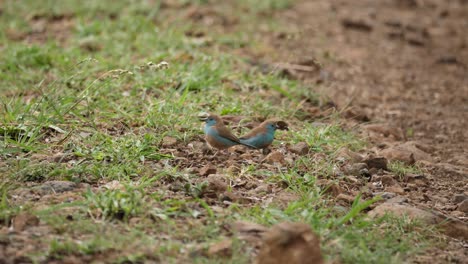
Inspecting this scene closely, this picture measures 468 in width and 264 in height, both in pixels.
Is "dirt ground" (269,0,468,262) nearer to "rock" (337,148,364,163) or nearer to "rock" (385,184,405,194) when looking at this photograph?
"rock" (385,184,405,194)

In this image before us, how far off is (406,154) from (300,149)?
2.73 feet

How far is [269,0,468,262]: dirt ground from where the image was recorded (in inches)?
225

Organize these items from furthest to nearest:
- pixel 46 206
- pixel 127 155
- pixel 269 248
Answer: pixel 127 155
pixel 46 206
pixel 269 248

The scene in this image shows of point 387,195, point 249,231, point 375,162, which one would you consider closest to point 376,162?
point 375,162

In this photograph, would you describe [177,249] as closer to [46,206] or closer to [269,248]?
[269,248]

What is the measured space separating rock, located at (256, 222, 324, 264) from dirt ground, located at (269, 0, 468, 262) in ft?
3.14

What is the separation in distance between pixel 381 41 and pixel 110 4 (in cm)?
338

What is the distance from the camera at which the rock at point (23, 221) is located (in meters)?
3.65

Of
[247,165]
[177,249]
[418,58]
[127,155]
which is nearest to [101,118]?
[127,155]

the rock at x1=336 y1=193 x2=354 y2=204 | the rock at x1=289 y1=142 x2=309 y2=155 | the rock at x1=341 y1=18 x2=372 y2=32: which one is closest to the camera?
the rock at x1=336 y1=193 x2=354 y2=204

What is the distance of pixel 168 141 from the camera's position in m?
5.00

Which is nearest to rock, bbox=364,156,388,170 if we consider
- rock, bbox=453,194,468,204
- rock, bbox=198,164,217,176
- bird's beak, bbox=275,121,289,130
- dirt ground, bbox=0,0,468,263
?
dirt ground, bbox=0,0,468,263

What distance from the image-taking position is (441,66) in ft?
28.7

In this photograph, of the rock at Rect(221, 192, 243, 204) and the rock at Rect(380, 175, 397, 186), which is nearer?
the rock at Rect(221, 192, 243, 204)
